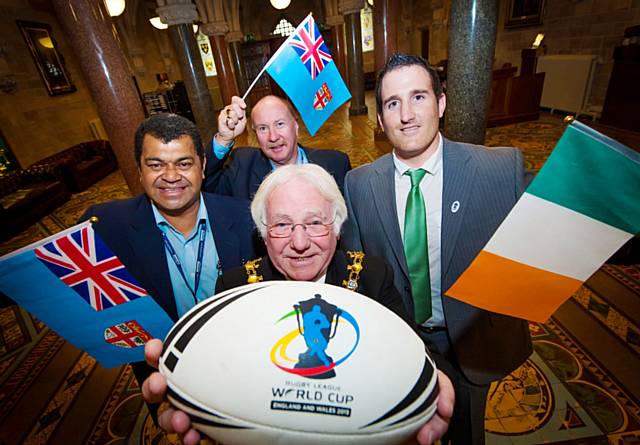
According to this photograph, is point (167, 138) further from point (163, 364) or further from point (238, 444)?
point (238, 444)

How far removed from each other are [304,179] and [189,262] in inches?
39.1

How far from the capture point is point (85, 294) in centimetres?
158

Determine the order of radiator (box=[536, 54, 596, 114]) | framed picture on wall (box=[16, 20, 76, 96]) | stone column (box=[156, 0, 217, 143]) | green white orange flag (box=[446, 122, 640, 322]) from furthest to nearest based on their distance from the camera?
framed picture on wall (box=[16, 20, 76, 96]) < radiator (box=[536, 54, 596, 114]) < stone column (box=[156, 0, 217, 143]) < green white orange flag (box=[446, 122, 640, 322])

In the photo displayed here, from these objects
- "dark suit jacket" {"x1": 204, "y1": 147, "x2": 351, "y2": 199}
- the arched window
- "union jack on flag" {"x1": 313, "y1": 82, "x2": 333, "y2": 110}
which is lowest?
"dark suit jacket" {"x1": 204, "y1": 147, "x2": 351, "y2": 199}

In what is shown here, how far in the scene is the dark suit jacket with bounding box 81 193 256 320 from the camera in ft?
5.86

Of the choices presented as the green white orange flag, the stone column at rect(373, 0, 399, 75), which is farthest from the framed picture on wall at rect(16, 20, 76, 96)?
the green white orange flag

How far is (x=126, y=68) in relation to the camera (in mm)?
2811

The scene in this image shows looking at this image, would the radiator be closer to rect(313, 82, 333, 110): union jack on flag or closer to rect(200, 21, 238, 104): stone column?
rect(313, 82, 333, 110): union jack on flag

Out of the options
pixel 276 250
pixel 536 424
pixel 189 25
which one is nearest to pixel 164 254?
A: pixel 276 250

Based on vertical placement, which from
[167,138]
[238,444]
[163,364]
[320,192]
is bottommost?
[238,444]

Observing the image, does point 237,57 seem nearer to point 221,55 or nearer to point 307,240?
point 221,55

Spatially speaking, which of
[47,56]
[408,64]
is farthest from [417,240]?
[47,56]

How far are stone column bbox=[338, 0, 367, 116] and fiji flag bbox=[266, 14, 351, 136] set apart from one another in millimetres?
9881

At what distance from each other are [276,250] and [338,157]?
1848 millimetres
